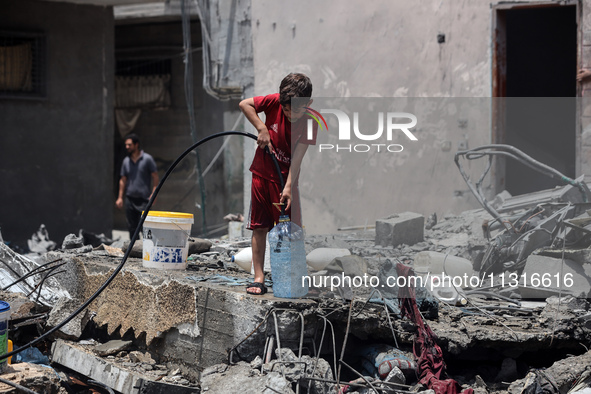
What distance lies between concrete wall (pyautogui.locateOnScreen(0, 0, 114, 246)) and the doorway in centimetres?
654

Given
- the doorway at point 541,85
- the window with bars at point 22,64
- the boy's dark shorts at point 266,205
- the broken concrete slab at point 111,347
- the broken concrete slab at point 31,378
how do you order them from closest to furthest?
the broken concrete slab at point 31,378 → the boy's dark shorts at point 266,205 → the broken concrete slab at point 111,347 → the doorway at point 541,85 → the window with bars at point 22,64

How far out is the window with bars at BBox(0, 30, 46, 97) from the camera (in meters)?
10.9

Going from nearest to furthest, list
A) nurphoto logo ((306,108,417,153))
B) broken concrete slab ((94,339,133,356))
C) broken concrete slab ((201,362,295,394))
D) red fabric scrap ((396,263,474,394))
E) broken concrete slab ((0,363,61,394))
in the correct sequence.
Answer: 1. broken concrete slab ((201,362,295,394))
2. red fabric scrap ((396,263,474,394))
3. broken concrete slab ((0,363,61,394))
4. broken concrete slab ((94,339,133,356))
5. nurphoto logo ((306,108,417,153))

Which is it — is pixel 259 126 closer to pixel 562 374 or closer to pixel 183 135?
pixel 562 374

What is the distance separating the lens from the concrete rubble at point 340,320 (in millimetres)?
4438

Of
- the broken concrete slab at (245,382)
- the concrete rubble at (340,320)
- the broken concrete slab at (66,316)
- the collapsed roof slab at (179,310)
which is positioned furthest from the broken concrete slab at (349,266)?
the broken concrete slab at (66,316)

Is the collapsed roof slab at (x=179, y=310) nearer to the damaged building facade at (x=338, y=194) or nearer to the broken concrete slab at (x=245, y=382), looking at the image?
the damaged building facade at (x=338, y=194)

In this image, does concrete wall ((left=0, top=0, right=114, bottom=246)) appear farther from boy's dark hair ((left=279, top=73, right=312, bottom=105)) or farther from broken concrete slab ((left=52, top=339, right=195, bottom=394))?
boy's dark hair ((left=279, top=73, right=312, bottom=105))

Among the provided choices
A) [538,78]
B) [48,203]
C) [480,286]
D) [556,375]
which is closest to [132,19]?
[48,203]

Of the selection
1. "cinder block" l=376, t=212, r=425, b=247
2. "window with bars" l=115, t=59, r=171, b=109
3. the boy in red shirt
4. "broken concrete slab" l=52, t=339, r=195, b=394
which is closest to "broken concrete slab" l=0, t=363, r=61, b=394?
"broken concrete slab" l=52, t=339, r=195, b=394

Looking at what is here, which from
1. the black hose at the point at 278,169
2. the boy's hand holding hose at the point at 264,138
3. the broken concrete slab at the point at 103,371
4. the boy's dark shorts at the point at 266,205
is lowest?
the broken concrete slab at the point at 103,371

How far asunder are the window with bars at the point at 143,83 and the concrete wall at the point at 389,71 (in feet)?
18.8

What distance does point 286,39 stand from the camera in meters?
9.58

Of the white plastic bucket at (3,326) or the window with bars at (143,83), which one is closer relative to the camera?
the white plastic bucket at (3,326)
